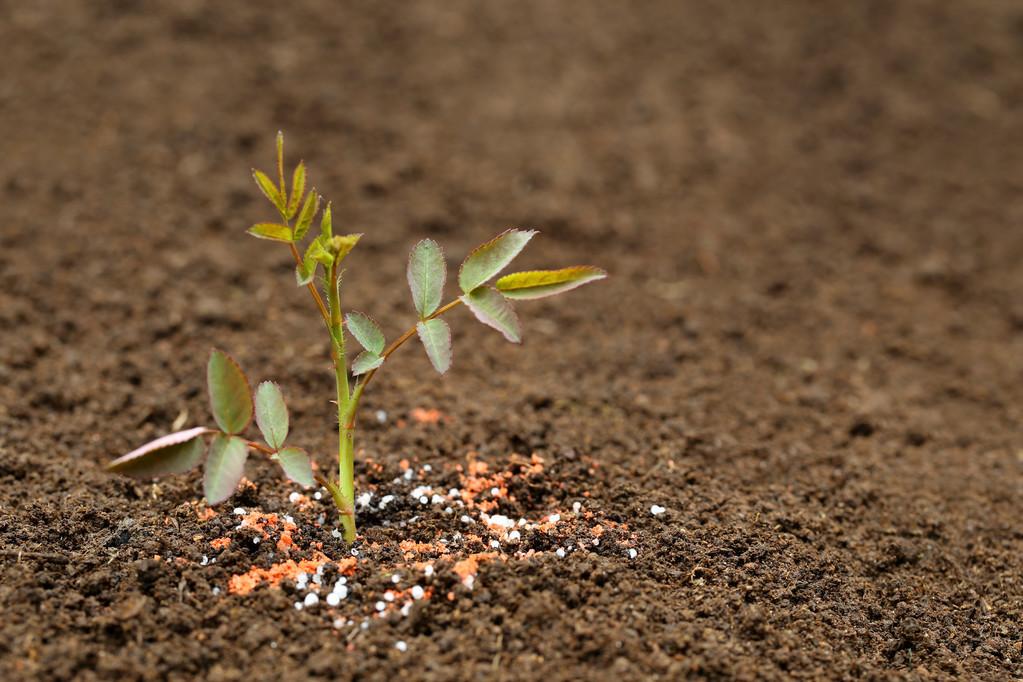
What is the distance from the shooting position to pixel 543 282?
1.46m

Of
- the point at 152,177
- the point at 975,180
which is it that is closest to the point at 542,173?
the point at 152,177

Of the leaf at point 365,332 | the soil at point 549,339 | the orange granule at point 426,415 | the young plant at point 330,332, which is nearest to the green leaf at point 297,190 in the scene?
the young plant at point 330,332

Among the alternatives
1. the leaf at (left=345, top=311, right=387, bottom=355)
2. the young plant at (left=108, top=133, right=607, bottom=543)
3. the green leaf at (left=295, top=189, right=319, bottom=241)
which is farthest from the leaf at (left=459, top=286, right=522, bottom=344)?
the green leaf at (left=295, top=189, right=319, bottom=241)

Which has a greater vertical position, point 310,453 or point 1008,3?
point 1008,3

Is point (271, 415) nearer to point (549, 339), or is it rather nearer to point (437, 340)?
point (437, 340)

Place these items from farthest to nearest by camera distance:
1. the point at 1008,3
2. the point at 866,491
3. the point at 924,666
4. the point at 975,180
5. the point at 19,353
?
the point at 1008,3 < the point at 975,180 < the point at 19,353 < the point at 866,491 < the point at 924,666

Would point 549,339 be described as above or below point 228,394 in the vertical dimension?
below

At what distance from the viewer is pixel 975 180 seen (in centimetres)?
340

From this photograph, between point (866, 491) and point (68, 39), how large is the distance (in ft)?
9.50

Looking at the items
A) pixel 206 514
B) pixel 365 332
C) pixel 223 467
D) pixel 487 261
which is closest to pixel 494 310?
pixel 487 261

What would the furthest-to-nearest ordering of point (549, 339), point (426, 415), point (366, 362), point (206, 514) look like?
point (549, 339)
point (426, 415)
point (206, 514)
point (366, 362)

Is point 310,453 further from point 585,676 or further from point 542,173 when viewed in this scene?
point 542,173

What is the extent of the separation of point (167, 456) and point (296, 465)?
0.18m

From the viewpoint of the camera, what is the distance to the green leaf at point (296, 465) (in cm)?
140
